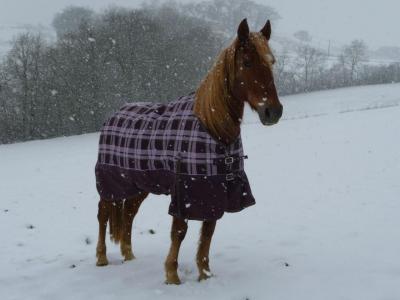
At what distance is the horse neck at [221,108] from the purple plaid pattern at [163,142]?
3.3 inches

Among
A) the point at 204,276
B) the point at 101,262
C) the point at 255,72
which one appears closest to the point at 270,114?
the point at 255,72

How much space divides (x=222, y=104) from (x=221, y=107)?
1.1 inches

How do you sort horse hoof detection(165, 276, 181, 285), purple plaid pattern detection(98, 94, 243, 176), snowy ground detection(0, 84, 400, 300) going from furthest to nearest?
horse hoof detection(165, 276, 181, 285), snowy ground detection(0, 84, 400, 300), purple plaid pattern detection(98, 94, 243, 176)

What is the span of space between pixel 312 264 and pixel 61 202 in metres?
6.80

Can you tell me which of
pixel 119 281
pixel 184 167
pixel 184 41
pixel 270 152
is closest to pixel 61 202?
pixel 119 281

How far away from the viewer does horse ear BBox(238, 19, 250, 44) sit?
3.48 m

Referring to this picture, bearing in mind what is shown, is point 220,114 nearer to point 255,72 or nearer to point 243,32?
point 255,72

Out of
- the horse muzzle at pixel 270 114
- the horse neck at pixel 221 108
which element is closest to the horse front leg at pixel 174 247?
the horse neck at pixel 221 108

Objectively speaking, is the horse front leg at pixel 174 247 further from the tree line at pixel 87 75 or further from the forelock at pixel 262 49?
the tree line at pixel 87 75

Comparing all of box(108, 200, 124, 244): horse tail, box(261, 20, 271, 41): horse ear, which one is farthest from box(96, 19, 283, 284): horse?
box(108, 200, 124, 244): horse tail

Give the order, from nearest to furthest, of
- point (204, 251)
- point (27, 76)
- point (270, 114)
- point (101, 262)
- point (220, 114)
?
point (270, 114) → point (220, 114) → point (204, 251) → point (101, 262) → point (27, 76)

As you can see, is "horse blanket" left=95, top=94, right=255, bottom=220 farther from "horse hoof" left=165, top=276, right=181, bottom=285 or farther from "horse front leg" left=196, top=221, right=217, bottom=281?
"horse hoof" left=165, top=276, right=181, bottom=285

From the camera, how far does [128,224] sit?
17.0 feet

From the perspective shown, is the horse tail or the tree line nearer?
the horse tail
